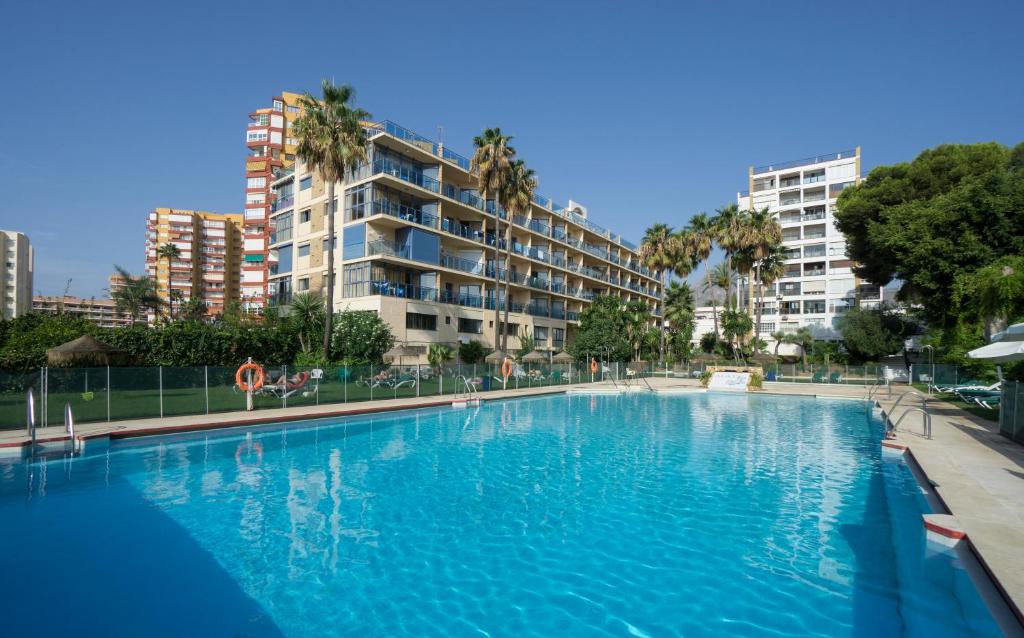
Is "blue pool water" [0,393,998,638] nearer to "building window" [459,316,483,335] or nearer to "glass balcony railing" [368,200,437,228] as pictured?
"glass balcony railing" [368,200,437,228]

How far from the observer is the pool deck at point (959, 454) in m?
5.66

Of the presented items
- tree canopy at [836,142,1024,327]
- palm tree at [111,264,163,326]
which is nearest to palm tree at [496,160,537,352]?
tree canopy at [836,142,1024,327]

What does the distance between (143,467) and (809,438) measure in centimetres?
1793

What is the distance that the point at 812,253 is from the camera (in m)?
64.8

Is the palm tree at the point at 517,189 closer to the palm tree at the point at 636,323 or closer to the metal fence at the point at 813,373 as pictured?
the palm tree at the point at 636,323

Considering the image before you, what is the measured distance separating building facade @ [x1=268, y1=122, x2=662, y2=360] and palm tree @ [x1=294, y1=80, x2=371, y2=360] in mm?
5907

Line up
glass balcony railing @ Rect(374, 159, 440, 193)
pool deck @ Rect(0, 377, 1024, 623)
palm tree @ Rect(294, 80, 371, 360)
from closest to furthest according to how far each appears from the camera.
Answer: pool deck @ Rect(0, 377, 1024, 623), palm tree @ Rect(294, 80, 371, 360), glass balcony railing @ Rect(374, 159, 440, 193)

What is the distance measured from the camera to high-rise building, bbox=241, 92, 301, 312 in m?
64.3

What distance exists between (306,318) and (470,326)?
502 inches

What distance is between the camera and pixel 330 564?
6.45 meters

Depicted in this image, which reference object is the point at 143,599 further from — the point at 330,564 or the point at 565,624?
the point at 565,624

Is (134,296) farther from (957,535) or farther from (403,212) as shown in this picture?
(957,535)

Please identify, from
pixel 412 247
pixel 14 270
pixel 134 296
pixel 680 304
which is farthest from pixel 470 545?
pixel 14 270

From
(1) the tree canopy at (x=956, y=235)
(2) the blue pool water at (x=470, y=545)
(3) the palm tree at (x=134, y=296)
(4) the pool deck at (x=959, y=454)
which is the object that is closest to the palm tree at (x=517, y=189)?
(4) the pool deck at (x=959, y=454)
